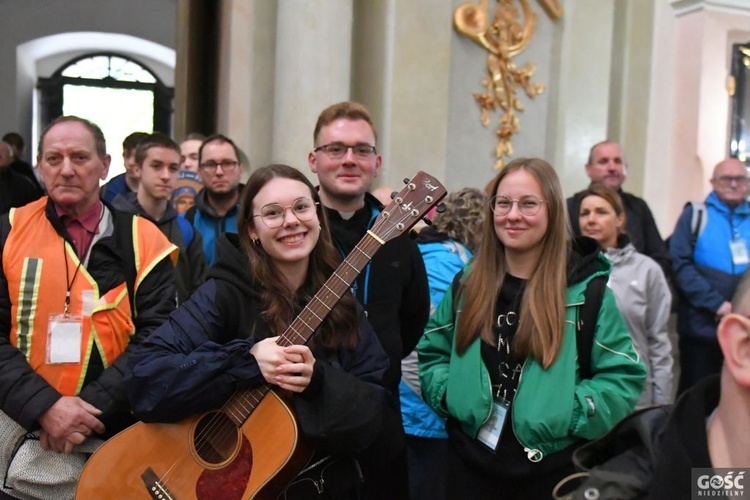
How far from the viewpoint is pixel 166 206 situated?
176 inches

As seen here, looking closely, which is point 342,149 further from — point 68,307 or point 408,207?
point 68,307

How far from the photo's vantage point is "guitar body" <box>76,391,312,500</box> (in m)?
2.34

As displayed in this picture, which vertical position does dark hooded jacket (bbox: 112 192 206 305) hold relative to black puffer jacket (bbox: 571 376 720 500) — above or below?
above

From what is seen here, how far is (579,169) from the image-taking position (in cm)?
677

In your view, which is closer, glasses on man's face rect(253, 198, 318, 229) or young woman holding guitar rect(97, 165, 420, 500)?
young woman holding guitar rect(97, 165, 420, 500)

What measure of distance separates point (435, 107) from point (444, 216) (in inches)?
91.0

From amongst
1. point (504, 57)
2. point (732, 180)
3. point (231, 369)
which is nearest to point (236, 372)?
point (231, 369)

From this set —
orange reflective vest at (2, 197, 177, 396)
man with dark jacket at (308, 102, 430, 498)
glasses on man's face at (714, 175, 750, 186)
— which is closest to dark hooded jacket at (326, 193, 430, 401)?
man with dark jacket at (308, 102, 430, 498)

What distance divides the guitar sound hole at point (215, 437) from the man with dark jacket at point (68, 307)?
439 mm

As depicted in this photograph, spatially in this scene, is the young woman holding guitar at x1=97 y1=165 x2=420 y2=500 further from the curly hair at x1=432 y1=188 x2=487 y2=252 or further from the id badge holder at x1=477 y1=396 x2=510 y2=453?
the curly hair at x1=432 y1=188 x2=487 y2=252

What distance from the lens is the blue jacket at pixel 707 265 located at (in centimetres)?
538

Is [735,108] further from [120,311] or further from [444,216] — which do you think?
[120,311]

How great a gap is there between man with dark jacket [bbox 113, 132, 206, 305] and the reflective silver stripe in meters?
1.28

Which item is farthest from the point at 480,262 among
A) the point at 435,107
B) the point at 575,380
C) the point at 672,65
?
the point at 672,65
